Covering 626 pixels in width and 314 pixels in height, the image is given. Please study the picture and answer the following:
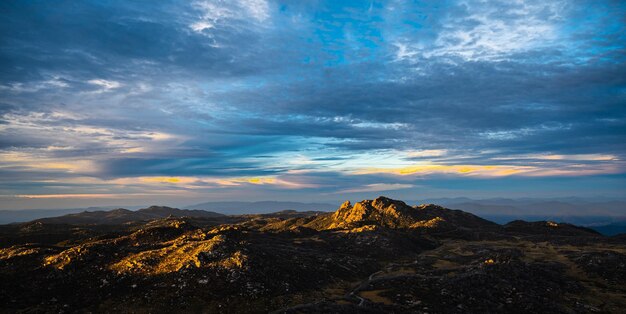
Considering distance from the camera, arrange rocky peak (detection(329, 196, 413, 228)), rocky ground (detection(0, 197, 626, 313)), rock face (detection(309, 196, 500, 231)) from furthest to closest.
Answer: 1. rocky peak (detection(329, 196, 413, 228))
2. rock face (detection(309, 196, 500, 231))
3. rocky ground (detection(0, 197, 626, 313))

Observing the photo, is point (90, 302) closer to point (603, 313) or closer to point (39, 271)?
point (39, 271)

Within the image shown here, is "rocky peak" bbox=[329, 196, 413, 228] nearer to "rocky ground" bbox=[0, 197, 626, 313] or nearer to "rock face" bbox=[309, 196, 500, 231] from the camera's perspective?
"rock face" bbox=[309, 196, 500, 231]

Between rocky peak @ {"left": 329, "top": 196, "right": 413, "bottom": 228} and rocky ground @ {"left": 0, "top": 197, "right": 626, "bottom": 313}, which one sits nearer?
rocky ground @ {"left": 0, "top": 197, "right": 626, "bottom": 313}

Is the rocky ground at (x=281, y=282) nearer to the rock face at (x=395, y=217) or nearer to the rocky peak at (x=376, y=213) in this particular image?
the rock face at (x=395, y=217)

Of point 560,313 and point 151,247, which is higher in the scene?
point 151,247

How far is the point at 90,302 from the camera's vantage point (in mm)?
31766

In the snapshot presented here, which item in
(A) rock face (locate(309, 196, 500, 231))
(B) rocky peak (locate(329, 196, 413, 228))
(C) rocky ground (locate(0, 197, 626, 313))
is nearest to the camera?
(C) rocky ground (locate(0, 197, 626, 313))

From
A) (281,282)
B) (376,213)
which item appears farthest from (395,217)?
(281,282)

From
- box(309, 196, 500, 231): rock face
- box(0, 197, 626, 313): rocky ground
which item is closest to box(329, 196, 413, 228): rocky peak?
box(309, 196, 500, 231): rock face

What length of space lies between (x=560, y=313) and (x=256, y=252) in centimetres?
3376

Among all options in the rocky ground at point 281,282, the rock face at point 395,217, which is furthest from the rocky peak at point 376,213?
the rocky ground at point 281,282

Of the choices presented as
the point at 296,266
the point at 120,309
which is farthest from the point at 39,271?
the point at 296,266

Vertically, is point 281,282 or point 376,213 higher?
point 376,213

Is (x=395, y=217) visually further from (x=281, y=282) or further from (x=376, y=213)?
(x=281, y=282)
